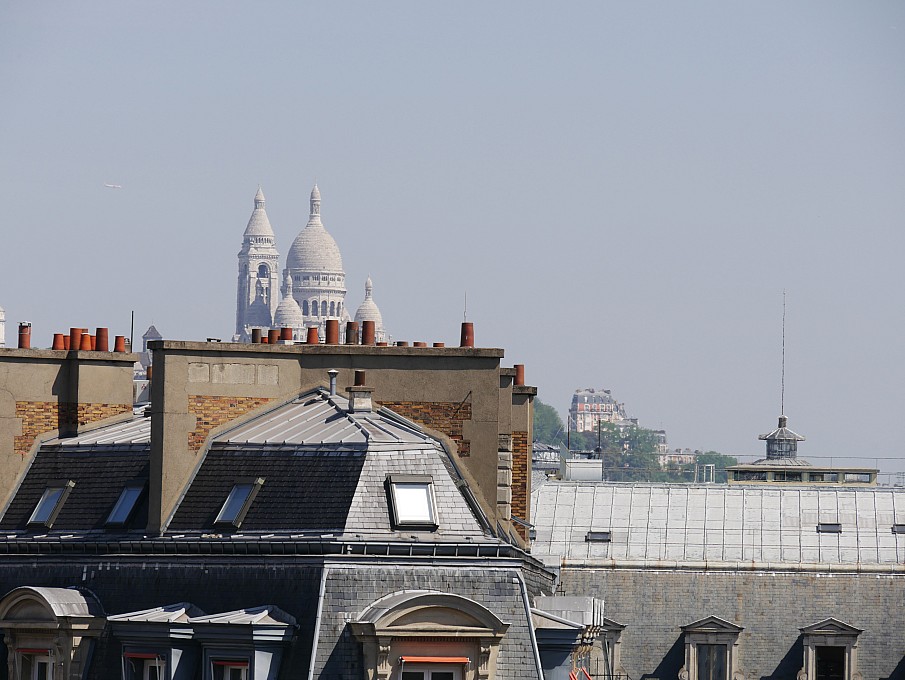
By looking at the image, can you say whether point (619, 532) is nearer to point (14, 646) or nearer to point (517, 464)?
point (517, 464)

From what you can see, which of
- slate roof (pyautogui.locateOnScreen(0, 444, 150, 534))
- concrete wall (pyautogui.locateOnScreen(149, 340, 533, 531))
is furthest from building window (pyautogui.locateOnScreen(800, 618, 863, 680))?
slate roof (pyautogui.locateOnScreen(0, 444, 150, 534))

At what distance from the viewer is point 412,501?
46.1 m

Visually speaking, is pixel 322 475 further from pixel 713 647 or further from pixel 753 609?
pixel 753 609

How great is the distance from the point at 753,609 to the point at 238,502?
171 feet

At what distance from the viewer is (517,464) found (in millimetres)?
60750

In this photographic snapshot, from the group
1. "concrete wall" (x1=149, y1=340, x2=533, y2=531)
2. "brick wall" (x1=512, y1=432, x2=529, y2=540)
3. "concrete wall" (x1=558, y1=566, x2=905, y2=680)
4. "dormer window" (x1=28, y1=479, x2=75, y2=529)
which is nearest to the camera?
"concrete wall" (x1=149, y1=340, x2=533, y2=531)

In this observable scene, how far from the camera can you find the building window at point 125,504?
48844 millimetres

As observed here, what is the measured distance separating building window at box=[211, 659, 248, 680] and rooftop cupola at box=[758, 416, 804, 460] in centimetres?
11605

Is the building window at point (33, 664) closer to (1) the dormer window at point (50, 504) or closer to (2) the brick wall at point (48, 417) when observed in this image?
(1) the dormer window at point (50, 504)

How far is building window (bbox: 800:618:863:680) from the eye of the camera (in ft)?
310

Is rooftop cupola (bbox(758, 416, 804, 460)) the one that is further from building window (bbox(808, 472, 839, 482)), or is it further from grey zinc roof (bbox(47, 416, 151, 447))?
grey zinc roof (bbox(47, 416, 151, 447))

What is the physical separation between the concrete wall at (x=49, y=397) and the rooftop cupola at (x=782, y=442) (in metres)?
106

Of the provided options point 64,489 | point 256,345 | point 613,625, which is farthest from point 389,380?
point 613,625

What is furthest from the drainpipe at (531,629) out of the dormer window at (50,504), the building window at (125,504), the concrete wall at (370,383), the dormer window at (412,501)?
the dormer window at (50,504)
